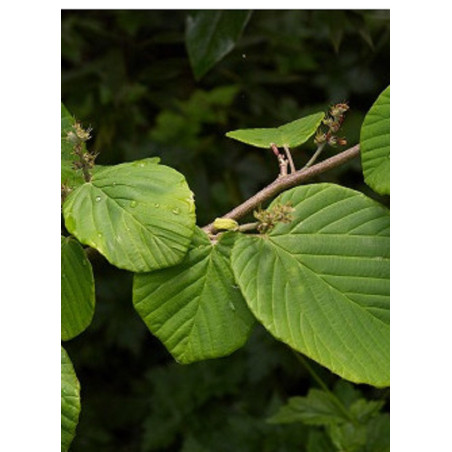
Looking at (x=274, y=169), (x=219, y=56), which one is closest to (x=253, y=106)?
(x=274, y=169)

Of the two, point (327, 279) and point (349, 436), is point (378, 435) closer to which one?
point (349, 436)

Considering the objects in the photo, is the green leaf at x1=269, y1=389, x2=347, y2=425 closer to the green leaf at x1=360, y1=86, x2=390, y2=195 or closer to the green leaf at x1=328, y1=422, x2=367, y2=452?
the green leaf at x1=328, y1=422, x2=367, y2=452

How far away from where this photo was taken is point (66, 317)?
0.72 metres

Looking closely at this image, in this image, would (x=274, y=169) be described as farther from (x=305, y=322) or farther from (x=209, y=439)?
(x=305, y=322)

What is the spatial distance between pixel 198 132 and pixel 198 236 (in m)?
1.26

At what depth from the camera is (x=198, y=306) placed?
0.69 metres

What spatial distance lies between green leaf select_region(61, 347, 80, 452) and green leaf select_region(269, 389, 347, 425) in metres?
0.65

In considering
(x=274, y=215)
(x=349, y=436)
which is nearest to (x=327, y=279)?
(x=274, y=215)

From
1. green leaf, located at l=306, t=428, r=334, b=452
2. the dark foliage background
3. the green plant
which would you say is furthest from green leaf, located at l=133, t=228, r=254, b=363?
the dark foliage background

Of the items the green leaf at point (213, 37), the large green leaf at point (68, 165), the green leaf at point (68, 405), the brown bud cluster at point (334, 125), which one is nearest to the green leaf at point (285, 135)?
the brown bud cluster at point (334, 125)

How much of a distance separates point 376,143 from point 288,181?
0.09m

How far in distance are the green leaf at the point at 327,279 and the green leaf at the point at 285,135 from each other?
5cm

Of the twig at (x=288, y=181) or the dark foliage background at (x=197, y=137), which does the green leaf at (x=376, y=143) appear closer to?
the twig at (x=288, y=181)

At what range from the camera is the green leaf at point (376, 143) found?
2.20ft
